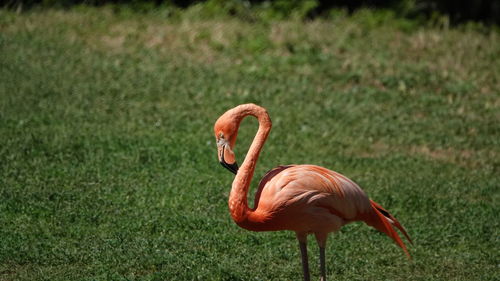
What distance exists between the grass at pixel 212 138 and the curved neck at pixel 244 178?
85 centimetres

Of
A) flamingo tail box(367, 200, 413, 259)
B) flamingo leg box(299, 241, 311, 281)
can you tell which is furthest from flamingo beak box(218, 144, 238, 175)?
flamingo tail box(367, 200, 413, 259)

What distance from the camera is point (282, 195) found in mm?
5234

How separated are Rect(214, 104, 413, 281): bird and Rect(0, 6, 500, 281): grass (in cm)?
80

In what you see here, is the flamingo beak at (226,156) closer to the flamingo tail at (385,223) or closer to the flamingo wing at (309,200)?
the flamingo wing at (309,200)

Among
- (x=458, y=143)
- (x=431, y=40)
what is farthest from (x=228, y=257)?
(x=431, y=40)

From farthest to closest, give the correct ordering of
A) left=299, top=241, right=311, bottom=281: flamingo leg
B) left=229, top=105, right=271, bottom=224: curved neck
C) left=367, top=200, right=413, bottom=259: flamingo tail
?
1. left=367, top=200, right=413, bottom=259: flamingo tail
2. left=299, top=241, right=311, bottom=281: flamingo leg
3. left=229, top=105, right=271, bottom=224: curved neck

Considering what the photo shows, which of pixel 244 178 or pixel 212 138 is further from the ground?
pixel 244 178

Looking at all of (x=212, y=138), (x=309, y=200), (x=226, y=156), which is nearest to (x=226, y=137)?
(x=226, y=156)

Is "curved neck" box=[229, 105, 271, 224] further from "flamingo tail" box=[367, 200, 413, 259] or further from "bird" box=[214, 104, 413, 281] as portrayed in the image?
"flamingo tail" box=[367, 200, 413, 259]

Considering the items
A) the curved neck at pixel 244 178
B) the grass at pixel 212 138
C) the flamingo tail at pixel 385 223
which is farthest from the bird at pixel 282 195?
the grass at pixel 212 138

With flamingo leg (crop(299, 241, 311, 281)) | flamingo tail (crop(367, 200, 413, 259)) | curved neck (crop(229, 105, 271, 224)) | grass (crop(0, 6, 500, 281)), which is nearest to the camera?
curved neck (crop(229, 105, 271, 224))

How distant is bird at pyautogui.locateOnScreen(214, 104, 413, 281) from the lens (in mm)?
5250

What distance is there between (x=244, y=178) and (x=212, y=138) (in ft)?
12.9

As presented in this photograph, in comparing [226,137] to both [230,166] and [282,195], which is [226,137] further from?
[282,195]
